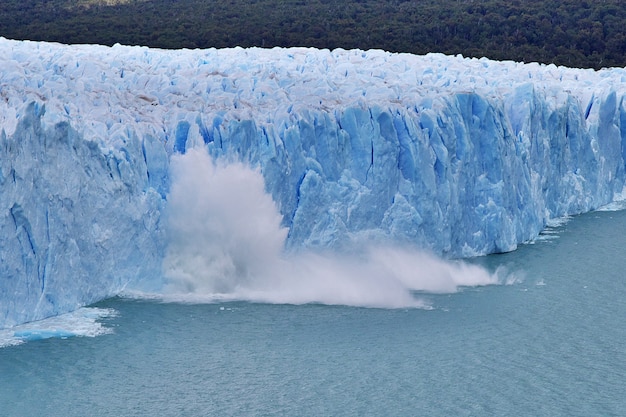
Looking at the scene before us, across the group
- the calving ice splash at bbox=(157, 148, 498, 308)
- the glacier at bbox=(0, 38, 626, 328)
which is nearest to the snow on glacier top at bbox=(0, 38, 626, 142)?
the glacier at bbox=(0, 38, 626, 328)

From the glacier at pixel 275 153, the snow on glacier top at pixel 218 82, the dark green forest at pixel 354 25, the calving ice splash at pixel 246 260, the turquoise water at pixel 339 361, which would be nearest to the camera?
the turquoise water at pixel 339 361

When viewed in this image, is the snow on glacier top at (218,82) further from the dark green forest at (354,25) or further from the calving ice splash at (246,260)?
the dark green forest at (354,25)

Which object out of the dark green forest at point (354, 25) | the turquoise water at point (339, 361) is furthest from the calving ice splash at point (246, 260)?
the dark green forest at point (354, 25)

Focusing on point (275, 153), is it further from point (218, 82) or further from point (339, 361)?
point (339, 361)

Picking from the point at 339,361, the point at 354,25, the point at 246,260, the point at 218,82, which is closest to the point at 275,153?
the point at 246,260

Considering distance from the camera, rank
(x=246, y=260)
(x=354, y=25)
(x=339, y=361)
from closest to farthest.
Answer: (x=339, y=361) < (x=246, y=260) < (x=354, y=25)

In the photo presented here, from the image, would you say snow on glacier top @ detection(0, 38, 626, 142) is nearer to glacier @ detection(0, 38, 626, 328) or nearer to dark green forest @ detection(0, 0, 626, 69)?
glacier @ detection(0, 38, 626, 328)

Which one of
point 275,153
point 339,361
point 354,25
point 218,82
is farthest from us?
A: point 354,25
